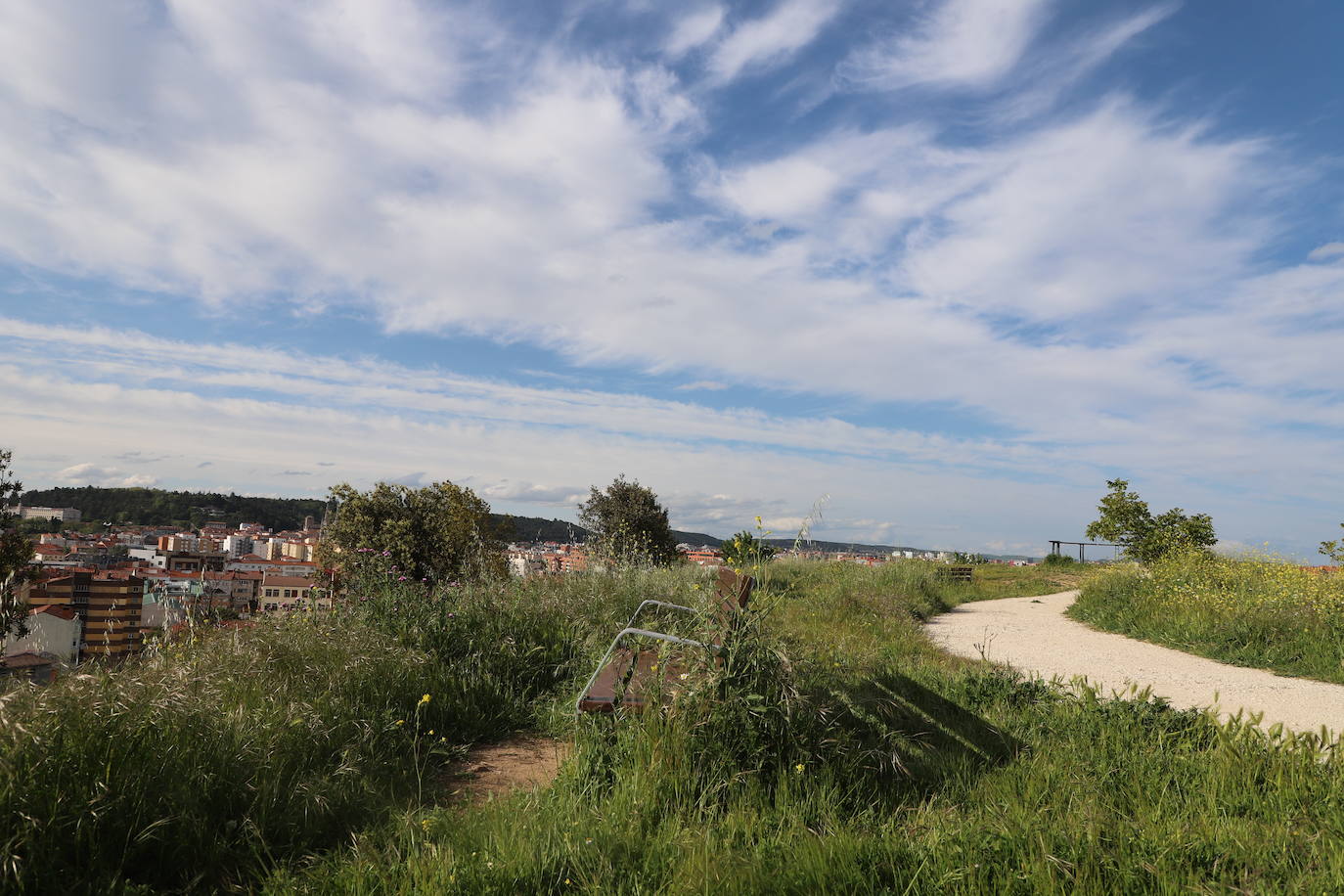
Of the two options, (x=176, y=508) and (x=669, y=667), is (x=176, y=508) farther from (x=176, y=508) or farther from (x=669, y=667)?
(x=669, y=667)

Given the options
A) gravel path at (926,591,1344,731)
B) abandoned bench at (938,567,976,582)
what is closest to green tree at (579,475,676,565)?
abandoned bench at (938,567,976,582)

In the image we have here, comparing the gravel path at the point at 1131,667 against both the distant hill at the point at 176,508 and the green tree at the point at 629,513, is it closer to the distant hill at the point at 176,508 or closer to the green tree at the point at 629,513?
the green tree at the point at 629,513

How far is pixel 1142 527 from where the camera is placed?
71.8ft

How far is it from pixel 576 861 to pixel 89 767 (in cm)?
172

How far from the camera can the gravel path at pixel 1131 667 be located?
19.0ft

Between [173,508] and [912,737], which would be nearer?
[912,737]

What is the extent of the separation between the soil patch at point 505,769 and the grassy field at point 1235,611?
7.22m

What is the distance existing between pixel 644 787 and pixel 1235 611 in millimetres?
8805

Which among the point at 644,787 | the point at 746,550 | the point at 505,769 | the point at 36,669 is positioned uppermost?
the point at 746,550

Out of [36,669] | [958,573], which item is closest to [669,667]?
[36,669]

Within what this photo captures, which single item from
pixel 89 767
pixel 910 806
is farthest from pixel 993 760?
pixel 89 767

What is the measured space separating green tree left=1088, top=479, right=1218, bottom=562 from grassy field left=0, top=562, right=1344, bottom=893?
59.9 feet

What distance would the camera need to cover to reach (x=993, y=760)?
12.7 feet

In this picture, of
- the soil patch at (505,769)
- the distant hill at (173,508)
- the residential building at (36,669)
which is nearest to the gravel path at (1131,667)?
the soil patch at (505,769)
